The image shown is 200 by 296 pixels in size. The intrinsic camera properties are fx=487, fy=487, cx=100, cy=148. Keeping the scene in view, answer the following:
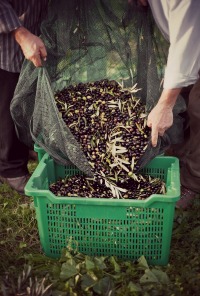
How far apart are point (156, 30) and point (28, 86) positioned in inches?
32.1

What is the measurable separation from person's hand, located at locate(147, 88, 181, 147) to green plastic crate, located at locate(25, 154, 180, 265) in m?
0.27

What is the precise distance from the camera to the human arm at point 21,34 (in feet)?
8.34

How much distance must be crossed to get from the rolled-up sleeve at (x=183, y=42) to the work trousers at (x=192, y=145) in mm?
676

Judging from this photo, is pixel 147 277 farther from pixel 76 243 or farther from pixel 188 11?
pixel 188 11

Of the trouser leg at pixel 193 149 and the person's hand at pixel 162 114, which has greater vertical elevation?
the person's hand at pixel 162 114

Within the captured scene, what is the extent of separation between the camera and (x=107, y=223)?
2516 mm

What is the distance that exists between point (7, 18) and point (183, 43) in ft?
3.05

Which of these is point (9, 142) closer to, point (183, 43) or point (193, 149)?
point (193, 149)

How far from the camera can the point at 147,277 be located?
242cm

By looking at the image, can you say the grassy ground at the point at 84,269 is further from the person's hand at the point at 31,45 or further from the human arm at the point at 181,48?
the person's hand at the point at 31,45

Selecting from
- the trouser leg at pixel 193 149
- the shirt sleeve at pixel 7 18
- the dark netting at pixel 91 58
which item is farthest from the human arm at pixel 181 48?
the shirt sleeve at pixel 7 18

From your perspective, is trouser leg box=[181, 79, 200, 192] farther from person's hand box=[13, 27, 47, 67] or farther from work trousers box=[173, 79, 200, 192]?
person's hand box=[13, 27, 47, 67]

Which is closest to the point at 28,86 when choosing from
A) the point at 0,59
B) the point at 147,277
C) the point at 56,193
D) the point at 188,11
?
the point at 0,59

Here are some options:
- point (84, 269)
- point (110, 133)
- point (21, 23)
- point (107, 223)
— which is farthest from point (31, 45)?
point (84, 269)
